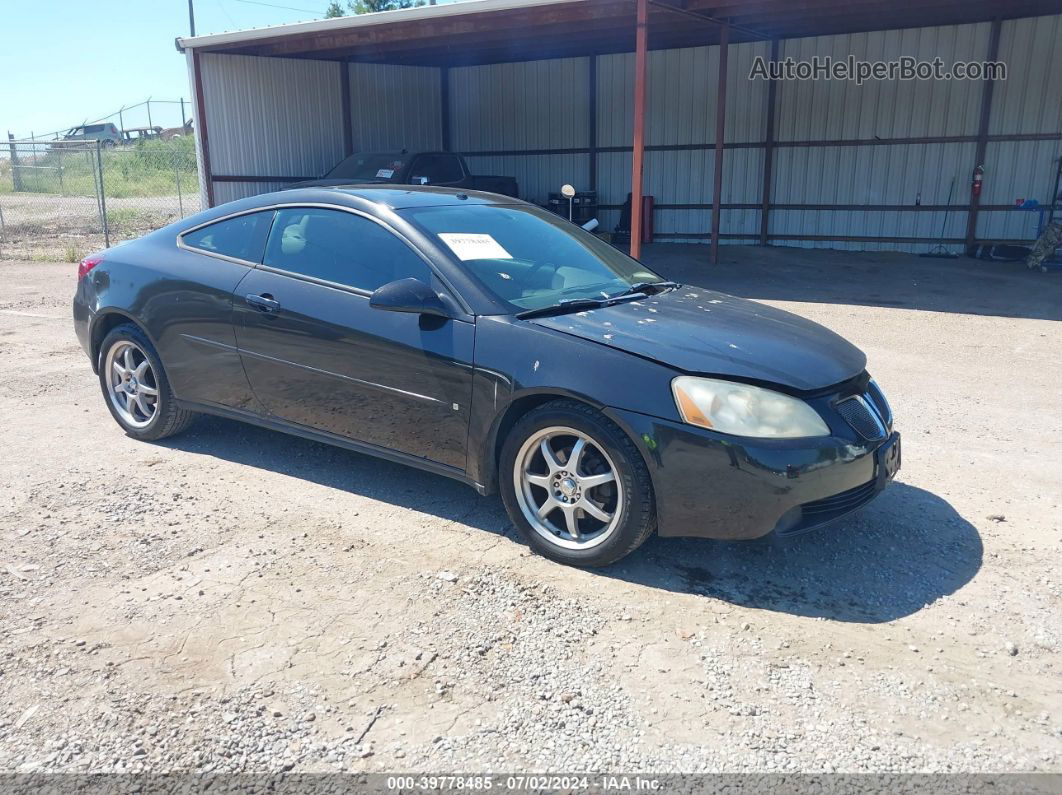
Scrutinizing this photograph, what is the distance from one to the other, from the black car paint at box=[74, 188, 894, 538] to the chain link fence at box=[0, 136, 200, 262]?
11953mm

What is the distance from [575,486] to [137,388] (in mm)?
3071

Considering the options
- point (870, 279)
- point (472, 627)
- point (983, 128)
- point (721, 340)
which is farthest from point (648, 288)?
point (983, 128)

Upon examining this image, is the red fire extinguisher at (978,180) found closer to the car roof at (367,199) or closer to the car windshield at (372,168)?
the car windshield at (372,168)

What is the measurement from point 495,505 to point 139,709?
6.53 ft

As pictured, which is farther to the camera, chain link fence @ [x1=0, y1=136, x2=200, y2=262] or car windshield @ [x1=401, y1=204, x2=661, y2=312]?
chain link fence @ [x1=0, y1=136, x2=200, y2=262]

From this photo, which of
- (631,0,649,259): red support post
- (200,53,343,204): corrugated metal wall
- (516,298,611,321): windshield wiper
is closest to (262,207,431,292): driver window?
(516,298,611,321): windshield wiper

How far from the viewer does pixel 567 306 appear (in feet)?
13.0

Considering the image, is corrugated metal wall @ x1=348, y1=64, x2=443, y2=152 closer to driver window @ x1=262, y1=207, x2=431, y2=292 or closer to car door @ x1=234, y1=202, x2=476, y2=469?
driver window @ x1=262, y1=207, x2=431, y2=292

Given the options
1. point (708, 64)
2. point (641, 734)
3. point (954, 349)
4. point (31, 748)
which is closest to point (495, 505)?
point (641, 734)

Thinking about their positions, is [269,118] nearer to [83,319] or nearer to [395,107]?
[395,107]

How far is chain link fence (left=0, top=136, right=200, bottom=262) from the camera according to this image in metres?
16.6

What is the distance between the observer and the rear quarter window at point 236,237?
15.4ft

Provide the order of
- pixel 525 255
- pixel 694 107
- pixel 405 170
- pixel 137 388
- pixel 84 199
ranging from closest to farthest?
pixel 525 255, pixel 137 388, pixel 405 170, pixel 694 107, pixel 84 199

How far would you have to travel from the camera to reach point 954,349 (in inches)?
327
